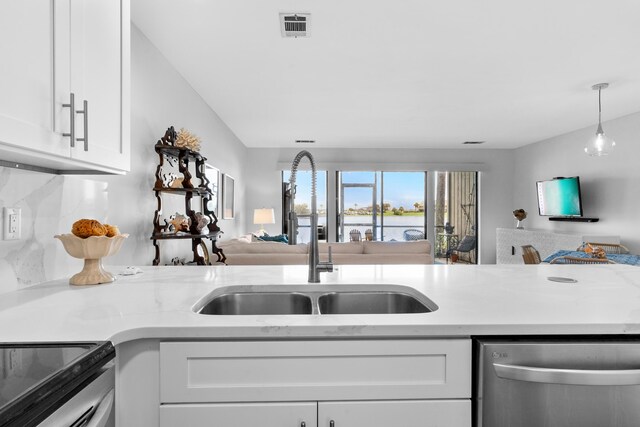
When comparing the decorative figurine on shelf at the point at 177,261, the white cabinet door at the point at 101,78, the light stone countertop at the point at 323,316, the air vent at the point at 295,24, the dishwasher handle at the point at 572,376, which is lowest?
the dishwasher handle at the point at 572,376

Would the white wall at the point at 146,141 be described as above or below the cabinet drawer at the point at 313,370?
above

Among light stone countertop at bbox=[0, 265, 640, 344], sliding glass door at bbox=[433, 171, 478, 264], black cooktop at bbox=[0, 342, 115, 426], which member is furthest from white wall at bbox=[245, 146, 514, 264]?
black cooktop at bbox=[0, 342, 115, 426]

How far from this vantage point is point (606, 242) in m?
5.01

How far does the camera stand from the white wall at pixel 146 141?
241cm

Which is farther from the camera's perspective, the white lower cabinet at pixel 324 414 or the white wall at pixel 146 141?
the white wall at pixel 146 141

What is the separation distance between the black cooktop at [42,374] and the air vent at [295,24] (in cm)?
231

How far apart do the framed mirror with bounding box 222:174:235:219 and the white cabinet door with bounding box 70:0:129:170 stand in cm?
358

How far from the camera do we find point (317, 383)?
3.18ft

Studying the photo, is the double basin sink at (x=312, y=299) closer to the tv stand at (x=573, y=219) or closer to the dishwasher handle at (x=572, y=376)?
the dishwasher handle at (x=572, y=376)

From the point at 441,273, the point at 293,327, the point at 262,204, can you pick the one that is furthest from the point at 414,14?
the point at 262,204

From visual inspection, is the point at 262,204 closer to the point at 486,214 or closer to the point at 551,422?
the point at 486,214

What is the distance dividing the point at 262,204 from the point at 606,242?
559cm

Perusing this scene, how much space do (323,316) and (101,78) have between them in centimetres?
113

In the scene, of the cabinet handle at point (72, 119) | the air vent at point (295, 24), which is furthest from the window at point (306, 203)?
the cabinet handle at point (72, 119)
